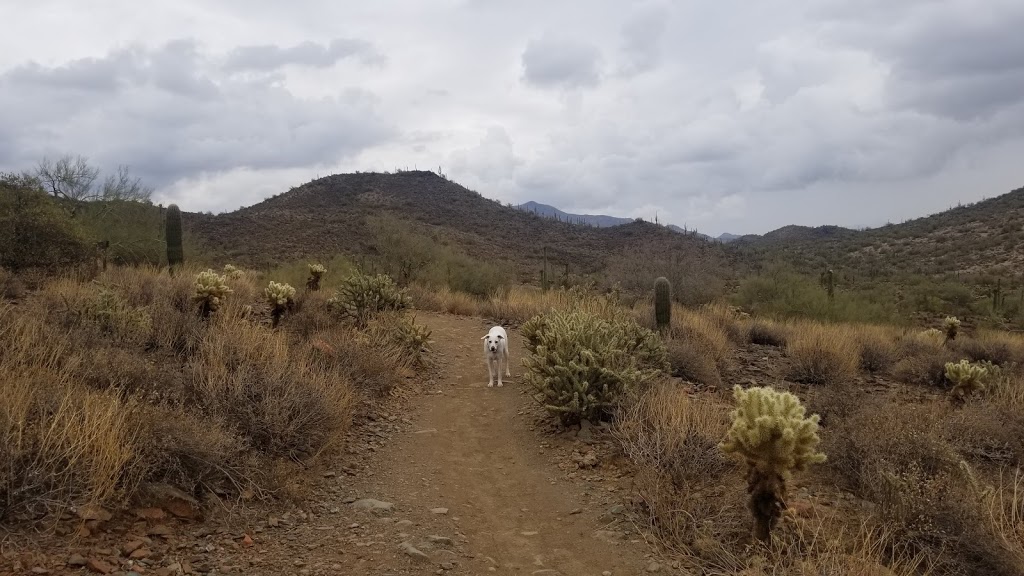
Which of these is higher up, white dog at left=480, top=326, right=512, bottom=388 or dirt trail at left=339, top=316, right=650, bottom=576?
white dog at left=480, top=326, right=512, bottom=388

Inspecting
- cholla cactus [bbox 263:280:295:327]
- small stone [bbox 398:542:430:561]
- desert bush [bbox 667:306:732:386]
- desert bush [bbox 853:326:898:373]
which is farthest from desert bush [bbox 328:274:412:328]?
desert bush [bbox 853:326:898:373]

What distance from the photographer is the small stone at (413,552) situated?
4410 millimetres

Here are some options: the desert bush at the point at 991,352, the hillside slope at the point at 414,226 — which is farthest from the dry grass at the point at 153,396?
the hillside slope at the point at 414,226

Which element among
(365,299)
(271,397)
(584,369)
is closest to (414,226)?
(365,299)

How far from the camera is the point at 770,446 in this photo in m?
4.23

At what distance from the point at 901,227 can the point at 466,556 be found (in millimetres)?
61092

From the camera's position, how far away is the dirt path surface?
4023 mm

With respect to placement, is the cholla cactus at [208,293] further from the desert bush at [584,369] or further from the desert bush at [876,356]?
the desert bush at [876,356]

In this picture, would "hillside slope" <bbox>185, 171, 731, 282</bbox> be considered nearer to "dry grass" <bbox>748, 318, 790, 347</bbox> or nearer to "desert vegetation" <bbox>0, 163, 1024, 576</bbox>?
"dry grass" <bbox>748, 318, 790, 347</bbox>

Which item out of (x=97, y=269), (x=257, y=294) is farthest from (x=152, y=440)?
(x=257, y=294)

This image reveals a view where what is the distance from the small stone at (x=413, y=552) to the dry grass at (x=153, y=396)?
4.46ft

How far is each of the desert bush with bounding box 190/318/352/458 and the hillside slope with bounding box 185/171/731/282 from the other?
19914 millimetres

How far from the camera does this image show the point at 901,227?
54.1 meters

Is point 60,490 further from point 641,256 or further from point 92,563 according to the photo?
point 641,256
